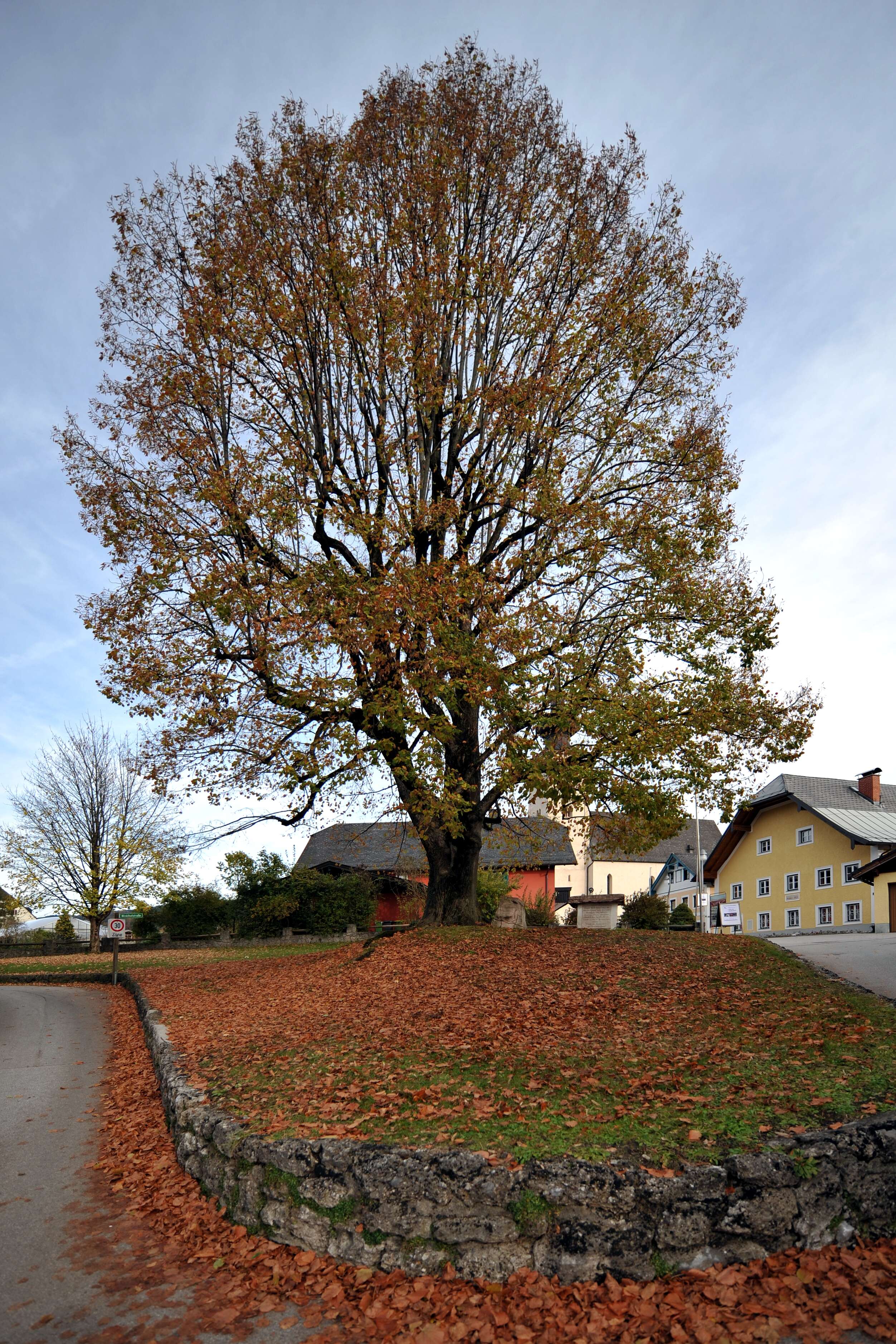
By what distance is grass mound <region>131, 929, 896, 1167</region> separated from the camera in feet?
20.2

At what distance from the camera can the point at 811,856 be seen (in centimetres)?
4091

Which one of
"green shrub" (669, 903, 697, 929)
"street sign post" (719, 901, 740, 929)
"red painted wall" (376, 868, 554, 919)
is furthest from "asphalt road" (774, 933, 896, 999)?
"green shrub" (669, 903, 697, 929)

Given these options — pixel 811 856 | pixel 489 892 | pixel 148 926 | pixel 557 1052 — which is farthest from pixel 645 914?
pixel 557 1052

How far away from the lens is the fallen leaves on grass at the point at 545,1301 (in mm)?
4605

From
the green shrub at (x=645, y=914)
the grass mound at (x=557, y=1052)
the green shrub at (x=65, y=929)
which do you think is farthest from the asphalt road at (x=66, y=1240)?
the green shrub at (x=65, y=929)

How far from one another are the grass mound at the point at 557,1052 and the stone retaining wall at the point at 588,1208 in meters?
0.27

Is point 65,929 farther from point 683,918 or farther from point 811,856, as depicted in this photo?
point 811,856

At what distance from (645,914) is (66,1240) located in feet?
80.5

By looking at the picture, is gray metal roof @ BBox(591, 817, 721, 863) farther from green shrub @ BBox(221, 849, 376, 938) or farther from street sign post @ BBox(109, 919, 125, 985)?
street sign post @ BBox(109, 919, 125, 985)

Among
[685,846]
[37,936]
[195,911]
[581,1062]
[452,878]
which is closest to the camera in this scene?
[581,1062]

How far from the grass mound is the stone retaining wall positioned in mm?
267

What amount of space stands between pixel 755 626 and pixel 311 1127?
40.3ft

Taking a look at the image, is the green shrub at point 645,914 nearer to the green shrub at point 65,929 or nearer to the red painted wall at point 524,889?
the red painted wall at point 524,889

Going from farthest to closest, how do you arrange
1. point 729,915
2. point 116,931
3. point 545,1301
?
point 729,915, point 116,931, point 545,1301
